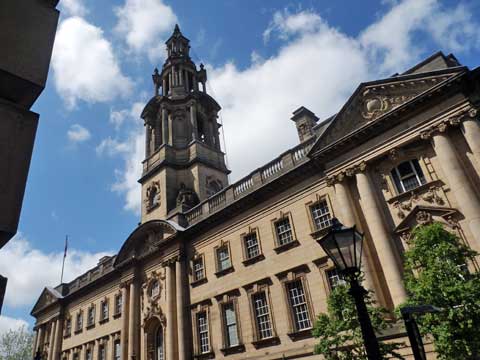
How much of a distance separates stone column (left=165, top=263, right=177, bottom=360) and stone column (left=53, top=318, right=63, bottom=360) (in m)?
19.5

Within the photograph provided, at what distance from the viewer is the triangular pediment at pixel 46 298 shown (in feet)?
133

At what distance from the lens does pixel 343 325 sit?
12508 millimetres

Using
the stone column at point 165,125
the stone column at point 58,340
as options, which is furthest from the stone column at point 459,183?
the stone column at point 58,340

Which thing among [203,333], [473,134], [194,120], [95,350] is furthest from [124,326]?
[473,134]

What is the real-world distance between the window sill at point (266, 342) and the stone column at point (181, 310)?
226 inches

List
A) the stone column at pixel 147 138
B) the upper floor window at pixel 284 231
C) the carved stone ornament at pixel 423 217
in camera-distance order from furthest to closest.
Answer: the stone column at pixel 147 138, the upper floor window at pixel 284 231, the carved stone ornament at pixel 423 217

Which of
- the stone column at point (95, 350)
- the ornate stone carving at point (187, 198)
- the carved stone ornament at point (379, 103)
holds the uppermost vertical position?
the ornate stone carving at point (187, 198)

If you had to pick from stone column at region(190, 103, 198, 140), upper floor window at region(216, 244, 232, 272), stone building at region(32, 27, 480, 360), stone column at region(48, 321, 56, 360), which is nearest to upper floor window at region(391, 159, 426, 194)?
stone building at region(32, 27, 480, 360)

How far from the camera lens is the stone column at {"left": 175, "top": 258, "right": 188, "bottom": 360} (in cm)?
2336

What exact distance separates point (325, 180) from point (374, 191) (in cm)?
291

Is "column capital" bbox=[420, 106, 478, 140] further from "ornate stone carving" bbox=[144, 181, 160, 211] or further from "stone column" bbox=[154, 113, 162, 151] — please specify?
"stone column" bbox=[154, 113, 162, 151]

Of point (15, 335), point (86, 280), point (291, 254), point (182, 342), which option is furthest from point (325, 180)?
point (15, 335)

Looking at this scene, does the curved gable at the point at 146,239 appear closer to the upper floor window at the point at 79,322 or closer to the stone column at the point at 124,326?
the stone column at the point at 124,326

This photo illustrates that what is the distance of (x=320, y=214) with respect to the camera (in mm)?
20047
